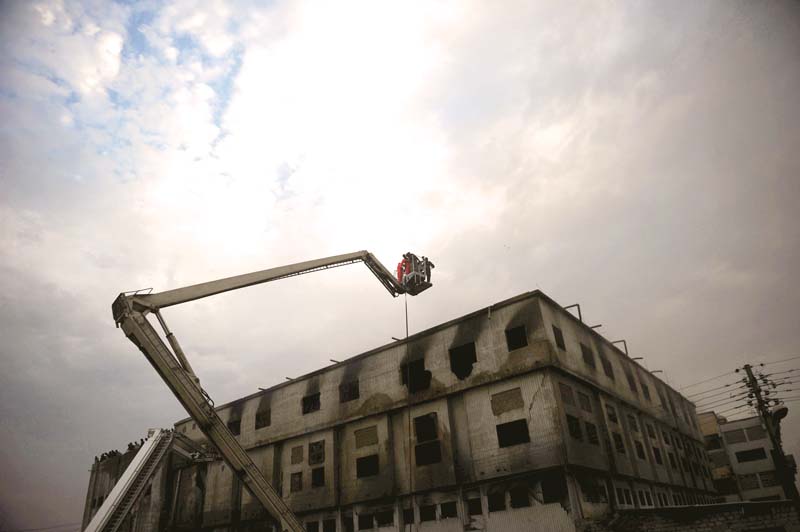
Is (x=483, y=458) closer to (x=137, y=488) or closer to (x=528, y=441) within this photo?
(x=528, y=441)

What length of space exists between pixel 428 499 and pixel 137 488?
17272 mm

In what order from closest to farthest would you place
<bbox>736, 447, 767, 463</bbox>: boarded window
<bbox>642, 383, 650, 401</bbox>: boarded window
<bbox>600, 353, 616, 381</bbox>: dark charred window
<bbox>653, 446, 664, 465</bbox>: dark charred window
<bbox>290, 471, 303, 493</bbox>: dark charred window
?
<bbox>600, 353, 616, 381</bbox>: dark charred window
<bbox>290, 471, 303, 493</bbox>: dark charred window
<bbox>653, 446, 664, 465</bbox>: dark charred window
<bbox>642, 383, 650, 401</bbox>: boarded window
<bbox>736, 447, 767, 463</bbox>: boarded window

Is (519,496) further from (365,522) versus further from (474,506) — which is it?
(365,522)

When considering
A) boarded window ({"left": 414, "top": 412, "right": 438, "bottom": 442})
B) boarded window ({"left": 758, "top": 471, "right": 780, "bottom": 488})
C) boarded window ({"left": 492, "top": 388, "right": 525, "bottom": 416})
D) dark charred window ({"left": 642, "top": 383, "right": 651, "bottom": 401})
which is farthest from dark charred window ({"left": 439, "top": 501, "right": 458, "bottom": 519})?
boarded window ({"left": 758, "top": 471, "right": 780, "bottom": 488})

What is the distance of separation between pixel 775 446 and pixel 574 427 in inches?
295

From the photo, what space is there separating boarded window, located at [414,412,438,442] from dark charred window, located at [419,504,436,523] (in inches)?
124

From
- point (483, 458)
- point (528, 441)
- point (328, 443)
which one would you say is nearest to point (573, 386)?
point (528, 441)

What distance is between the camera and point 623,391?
30.1m

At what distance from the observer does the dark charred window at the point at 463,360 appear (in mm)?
25266

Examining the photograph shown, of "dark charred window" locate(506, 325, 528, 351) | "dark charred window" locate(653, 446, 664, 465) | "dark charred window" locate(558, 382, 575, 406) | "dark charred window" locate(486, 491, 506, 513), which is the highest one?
"dark charred window" locate(506, 325, 528, 351)

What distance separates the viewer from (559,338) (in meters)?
24.8

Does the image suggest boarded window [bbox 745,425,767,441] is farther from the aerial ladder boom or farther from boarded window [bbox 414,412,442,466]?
the aerial ladder boom

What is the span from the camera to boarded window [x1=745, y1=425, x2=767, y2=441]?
170 ft

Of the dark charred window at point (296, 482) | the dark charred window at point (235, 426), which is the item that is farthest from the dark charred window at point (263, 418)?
the dark charred window at point (296, 482)
